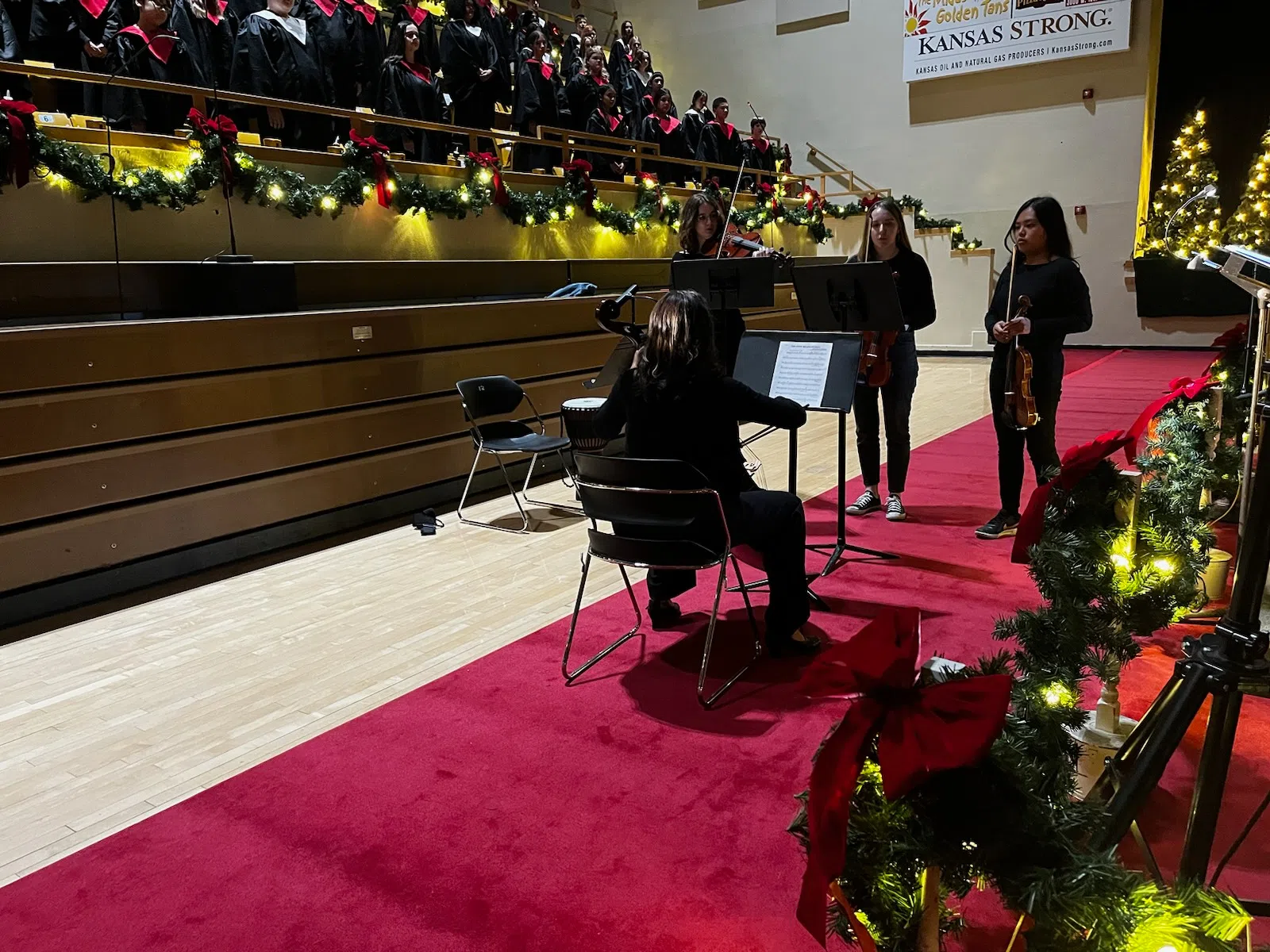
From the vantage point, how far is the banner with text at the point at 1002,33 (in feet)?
40.7

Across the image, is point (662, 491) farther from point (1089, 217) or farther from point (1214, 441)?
point (1089, 217)

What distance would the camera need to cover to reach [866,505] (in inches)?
199

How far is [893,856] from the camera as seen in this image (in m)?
1.21

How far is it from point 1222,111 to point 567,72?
27.6 feet

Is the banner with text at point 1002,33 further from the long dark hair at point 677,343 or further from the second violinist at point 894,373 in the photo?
the long dark hair at point 677,343

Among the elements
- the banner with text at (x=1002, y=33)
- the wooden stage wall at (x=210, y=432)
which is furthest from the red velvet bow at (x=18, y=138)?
the banner with text at (x=1002, y=33)

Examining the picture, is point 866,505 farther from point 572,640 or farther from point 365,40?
point 365,40

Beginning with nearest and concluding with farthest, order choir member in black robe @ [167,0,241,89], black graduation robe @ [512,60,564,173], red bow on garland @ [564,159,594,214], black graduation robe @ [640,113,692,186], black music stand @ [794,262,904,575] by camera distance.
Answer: black music stand @ [794,262,904,575], choir member in black robe @ [167,0,241,89], red bow on garland @ [564,159,594,214], black graduation robe @ [512,60,564,173], black graduation robe @ [640,113,692,186]

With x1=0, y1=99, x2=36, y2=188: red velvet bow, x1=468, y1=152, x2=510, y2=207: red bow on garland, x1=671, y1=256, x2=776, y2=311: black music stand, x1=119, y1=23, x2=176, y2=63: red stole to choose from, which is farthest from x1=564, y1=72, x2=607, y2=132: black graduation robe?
x1=671, y1=256, x2=776, y2=311: black music stand

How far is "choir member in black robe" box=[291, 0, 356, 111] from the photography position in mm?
7703

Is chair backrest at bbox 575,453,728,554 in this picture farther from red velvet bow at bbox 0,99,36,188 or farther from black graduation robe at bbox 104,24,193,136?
black graduation robe at bbox 104,24,193,136

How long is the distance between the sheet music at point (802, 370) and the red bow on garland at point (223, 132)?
369 centimetres

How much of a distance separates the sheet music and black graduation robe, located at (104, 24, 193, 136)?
4.20 m

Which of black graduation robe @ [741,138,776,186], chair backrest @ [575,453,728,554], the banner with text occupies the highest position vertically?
the banner with text
